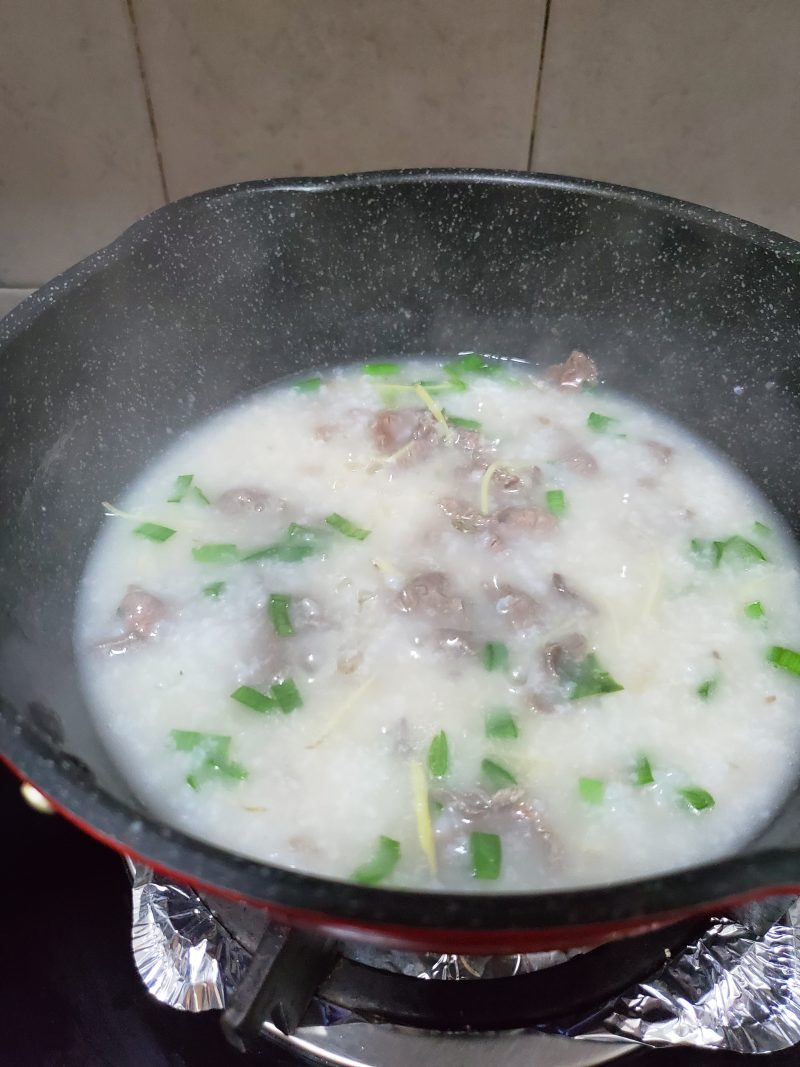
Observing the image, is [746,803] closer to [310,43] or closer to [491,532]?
[491,532]

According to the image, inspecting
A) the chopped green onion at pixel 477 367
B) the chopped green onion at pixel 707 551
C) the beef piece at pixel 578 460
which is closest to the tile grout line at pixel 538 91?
the chopped green onion at pixel 477 367

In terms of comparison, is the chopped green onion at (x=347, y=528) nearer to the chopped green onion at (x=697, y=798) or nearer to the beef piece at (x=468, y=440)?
the beef piece at (x=468, y=440)

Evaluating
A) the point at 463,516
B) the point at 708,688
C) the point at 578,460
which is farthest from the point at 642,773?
the point at 578,460

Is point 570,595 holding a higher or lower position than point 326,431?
lower

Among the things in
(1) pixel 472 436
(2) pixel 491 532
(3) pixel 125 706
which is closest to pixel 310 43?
(1) pixel 472 436

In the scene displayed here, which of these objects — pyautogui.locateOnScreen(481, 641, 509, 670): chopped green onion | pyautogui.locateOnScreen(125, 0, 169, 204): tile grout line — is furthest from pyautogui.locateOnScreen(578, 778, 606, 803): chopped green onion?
pyautogui.locateOnScreen(125, 0, 169, 204): tile grout line

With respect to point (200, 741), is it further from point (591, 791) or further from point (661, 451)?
point (661, 451)
